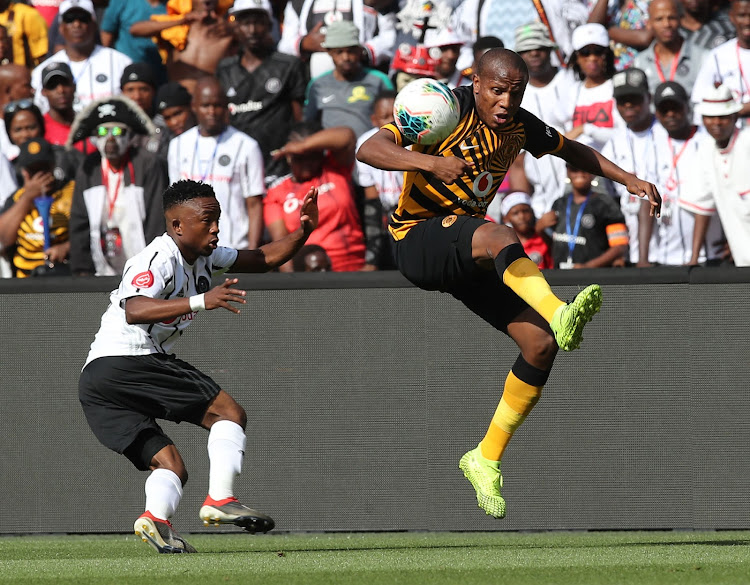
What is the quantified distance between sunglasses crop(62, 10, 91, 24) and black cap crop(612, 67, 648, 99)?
5127mm

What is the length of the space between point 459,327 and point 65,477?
315 cm

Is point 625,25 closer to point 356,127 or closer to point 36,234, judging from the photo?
point 356,127

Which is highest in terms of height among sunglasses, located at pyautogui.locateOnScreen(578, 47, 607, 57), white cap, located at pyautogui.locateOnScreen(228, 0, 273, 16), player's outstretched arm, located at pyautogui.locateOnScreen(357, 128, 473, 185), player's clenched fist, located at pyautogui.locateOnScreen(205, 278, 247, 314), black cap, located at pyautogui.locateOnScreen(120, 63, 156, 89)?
white cap, located at pyautogui.locateOnScreen(228, 0, 273, 16)

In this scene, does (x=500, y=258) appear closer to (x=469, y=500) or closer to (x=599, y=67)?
(x=469, y=500)

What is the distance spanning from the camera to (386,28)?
11492 millimetres

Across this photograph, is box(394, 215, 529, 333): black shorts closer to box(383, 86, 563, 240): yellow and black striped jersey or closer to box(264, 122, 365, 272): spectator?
box(383, 86, 563, 240): yellow and black striped jersey

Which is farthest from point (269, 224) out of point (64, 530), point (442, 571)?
point (442, 571)

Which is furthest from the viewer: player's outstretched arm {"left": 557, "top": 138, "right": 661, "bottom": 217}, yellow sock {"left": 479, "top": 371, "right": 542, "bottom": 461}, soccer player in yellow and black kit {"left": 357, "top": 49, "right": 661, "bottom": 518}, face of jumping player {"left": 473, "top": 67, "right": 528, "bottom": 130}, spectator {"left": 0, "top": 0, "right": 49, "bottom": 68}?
spectator {"left": 0, "top": 0, "right": 49, "bottom": 68}

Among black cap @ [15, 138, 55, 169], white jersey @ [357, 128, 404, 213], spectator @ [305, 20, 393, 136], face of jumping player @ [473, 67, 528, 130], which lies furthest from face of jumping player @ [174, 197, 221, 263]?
black cap @ [15, 138, 55, 169]

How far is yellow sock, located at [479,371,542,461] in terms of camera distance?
6.77 m

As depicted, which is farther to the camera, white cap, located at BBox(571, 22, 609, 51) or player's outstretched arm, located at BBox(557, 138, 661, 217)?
white cap, located at BBox(571, 22, 609, 51)

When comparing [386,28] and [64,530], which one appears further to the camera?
[386,28]

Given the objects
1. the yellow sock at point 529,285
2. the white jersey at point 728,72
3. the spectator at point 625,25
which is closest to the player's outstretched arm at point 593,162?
the yellow sock at point 529,285

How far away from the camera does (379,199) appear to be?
10.7 meters
